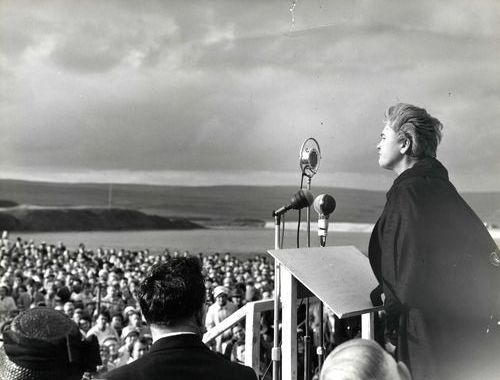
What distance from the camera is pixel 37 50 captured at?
26.1m

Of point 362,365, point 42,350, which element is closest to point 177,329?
point 42,350

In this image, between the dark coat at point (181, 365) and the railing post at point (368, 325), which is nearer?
the dark coat at point (181, 365)

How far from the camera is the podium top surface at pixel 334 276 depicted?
6.51 feet

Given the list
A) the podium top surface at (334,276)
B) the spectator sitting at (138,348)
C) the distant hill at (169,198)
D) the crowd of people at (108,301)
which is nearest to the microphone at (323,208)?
the podium top surface at (334,276)

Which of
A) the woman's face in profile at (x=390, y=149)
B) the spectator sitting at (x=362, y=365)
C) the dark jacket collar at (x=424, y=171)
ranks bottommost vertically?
the spectator sitting at (x=362, y=365)

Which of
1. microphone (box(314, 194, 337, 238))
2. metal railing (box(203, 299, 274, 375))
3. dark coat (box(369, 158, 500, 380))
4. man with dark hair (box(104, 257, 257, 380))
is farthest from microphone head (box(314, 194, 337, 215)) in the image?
man with dark hair (box(104, 257, 257, 380))

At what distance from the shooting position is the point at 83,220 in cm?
2891

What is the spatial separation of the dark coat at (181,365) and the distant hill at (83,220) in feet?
91.1

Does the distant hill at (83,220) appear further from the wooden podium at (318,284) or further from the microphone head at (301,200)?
the wooden podium at (318,284)

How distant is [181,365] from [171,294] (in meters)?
0.18

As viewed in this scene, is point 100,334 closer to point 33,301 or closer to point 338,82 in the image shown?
point 33,301

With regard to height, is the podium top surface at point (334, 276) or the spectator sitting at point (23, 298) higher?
the podium top surface at point (334, 276)

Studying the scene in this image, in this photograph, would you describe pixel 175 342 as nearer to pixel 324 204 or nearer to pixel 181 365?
pixel 181 365

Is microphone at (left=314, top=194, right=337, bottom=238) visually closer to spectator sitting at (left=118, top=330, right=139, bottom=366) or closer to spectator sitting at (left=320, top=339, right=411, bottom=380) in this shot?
spectator sitting at (left=320, top=339, right=411, bottom=380)
